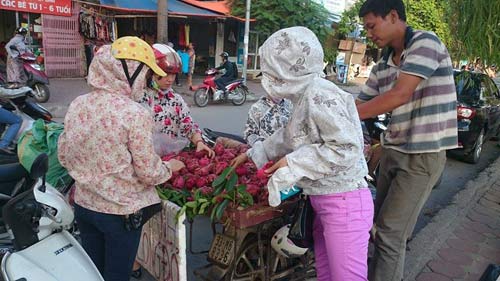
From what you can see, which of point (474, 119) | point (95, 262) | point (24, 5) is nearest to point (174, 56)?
point (95, 262)

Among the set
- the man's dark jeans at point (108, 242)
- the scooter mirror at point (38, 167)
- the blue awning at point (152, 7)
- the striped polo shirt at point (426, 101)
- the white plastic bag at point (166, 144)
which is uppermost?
the blue awning at point (152, 7)

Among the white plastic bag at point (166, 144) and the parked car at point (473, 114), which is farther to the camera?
the parked car at point (473, 114)

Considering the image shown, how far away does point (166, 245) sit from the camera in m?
2.23

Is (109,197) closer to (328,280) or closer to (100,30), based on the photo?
(328,280)

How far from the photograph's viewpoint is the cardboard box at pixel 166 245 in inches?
80.8

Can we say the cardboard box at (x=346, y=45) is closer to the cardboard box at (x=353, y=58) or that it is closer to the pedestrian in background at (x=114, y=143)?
the cardboard box at (x=353, y=58)

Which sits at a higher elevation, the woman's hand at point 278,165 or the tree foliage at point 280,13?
the tree foliage at point 280,13

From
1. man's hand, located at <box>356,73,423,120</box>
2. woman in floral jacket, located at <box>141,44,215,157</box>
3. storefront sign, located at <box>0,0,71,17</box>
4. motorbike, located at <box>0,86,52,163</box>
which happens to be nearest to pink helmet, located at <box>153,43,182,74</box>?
woman in floral jacket, located at <box>141,44,215,157</box>

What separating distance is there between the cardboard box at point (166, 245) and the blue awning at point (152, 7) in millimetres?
10384

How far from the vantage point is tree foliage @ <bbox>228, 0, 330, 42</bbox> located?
14906 mm

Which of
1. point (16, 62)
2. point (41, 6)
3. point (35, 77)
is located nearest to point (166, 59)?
point (35, 77)

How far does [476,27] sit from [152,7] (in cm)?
1096

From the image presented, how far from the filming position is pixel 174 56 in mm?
3039

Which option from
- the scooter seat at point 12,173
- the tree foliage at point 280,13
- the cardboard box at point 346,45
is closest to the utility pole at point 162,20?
the tree foliage at point 280,13
